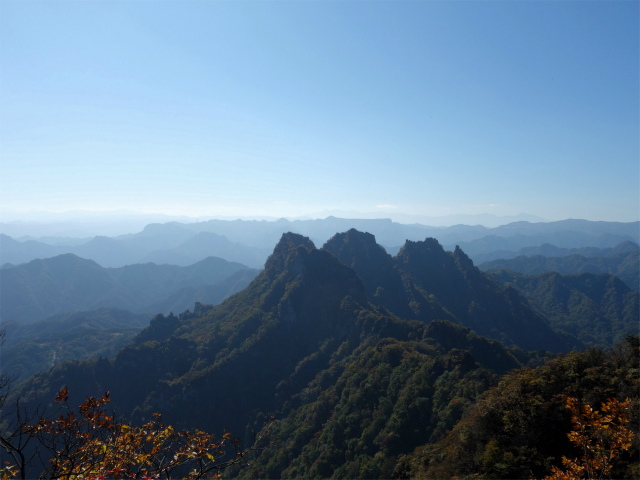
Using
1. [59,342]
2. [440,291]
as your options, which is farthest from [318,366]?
[59,342]

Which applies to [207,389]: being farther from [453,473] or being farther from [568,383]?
[568,383]

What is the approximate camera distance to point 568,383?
20438 millimetres

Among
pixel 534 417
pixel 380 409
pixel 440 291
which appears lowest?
pixel 380 409

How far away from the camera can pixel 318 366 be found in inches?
2776

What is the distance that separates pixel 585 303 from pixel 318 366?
505 ft

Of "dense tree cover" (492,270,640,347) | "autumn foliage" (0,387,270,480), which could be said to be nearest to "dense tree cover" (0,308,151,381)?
"autumn foliage" (0,387,270,480)

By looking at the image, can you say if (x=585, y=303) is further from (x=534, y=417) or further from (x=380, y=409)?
(x=534, y=417)

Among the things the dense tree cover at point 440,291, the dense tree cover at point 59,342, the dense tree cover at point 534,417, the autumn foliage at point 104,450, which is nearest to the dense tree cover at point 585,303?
the dense tree cover at point 440,291

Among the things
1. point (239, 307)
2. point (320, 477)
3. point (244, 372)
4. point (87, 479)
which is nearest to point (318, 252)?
point (239, 307)

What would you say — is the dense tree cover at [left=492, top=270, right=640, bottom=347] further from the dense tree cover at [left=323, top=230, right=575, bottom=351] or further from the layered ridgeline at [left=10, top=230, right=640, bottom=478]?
the layered ridgeline at [left=10, top=230, right=640, bottom=478]

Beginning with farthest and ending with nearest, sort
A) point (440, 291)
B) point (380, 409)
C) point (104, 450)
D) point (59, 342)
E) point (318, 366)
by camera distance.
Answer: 1. point (59, 342)
2. point (440, 291)
3. point (318, 366)
4. point (380, 409)
5. point (104, 450)

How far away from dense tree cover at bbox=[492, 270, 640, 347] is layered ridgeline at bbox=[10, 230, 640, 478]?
39309 millimetres

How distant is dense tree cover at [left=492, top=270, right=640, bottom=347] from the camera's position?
→ 13138 centimetres

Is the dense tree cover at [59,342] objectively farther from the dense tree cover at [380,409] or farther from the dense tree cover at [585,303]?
the dense tree cover at [585,303]
